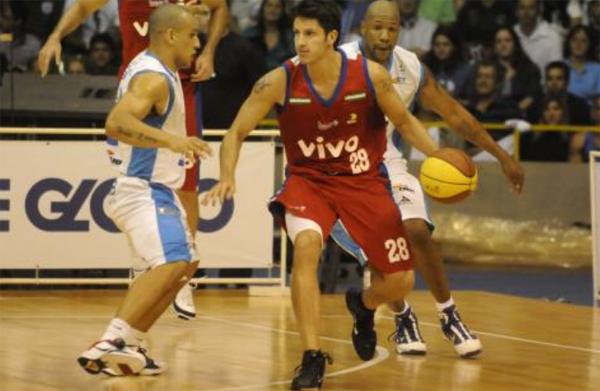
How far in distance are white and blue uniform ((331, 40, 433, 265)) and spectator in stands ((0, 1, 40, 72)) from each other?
21.2ft

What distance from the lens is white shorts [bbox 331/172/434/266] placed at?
372 inches

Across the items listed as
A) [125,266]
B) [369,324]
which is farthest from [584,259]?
[369,324]

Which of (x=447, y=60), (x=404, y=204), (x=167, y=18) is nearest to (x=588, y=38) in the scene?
(x=447, y=60)

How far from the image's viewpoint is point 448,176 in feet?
29.0

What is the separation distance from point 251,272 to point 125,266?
3.86 ft

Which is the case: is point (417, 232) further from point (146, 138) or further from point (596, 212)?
point (596, 212)

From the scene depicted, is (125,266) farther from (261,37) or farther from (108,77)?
(261,37)

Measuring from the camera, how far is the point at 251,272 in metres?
13.3

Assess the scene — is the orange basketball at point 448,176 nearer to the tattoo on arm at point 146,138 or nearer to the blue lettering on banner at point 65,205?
the tattoo on arm at point 146,138

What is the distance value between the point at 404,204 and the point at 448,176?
83cm

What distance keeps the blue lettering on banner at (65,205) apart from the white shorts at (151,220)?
12.8 ft

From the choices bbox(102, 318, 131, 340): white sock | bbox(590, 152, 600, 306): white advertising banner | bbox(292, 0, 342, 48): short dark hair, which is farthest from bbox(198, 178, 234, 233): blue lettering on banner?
bbox(102, 318, 131, 340): white sock

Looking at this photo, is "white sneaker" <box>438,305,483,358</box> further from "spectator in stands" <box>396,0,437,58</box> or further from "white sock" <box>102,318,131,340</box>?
"spectator in stands" <box>396,0,437,58</box>

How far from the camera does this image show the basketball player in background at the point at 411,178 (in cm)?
954
